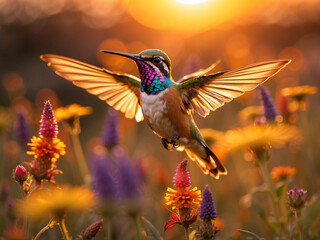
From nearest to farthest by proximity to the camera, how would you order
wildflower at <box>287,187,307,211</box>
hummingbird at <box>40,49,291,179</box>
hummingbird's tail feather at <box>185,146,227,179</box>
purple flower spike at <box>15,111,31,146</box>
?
wildflower at <box>287,187,307,211</box>, hummingbird at <box>40,49,291,179</box>, hummingbird's tail feather at <box>185,146,227,179</box>, purple flower spike at <box>15,111,31,146</box>

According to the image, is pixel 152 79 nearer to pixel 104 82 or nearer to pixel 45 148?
pixel 104 82

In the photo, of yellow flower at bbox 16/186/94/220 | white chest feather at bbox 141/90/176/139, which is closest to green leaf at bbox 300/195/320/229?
white chest feather at bbox 141/90/176/139

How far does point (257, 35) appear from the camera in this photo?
54.7ft

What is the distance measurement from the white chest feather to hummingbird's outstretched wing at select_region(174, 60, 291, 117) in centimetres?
21

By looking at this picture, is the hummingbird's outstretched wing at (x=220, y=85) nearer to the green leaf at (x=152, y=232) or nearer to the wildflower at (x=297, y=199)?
the wildflower at (x=297, y=199)

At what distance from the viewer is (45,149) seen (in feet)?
6.69

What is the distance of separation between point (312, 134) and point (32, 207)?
15.0 feet

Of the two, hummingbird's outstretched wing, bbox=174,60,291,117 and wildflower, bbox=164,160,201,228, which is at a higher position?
hummingbird's outstretched wing, bbox=174,60,291,117

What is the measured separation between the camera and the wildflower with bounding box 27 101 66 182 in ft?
6.63

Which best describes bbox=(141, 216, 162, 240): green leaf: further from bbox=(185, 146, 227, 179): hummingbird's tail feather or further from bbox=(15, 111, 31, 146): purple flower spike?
bbox=(15, 111, 31, 146): purple flower spike

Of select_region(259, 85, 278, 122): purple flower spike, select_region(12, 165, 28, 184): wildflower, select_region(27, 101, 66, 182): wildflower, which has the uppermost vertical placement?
select_region(259, 85, 278, 122): purple flower spike

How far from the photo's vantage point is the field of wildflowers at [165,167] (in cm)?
191

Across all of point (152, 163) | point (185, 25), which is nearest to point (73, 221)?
point (152, 163)

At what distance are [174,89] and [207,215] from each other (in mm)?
823
